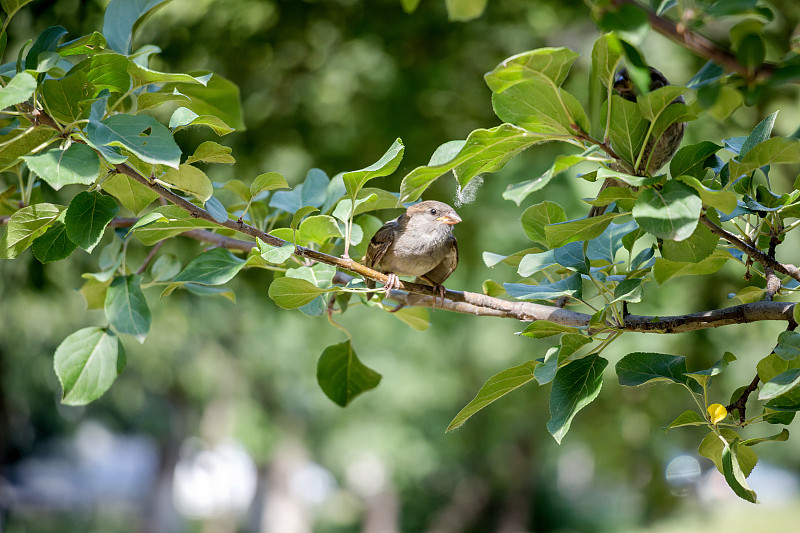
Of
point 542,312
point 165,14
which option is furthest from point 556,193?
point 542,312

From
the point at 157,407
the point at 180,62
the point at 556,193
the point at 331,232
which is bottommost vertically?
the point at 157,407

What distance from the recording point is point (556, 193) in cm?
463

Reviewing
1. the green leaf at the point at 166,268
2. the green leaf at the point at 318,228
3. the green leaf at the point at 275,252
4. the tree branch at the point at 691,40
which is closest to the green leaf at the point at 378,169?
the green leaf at the point at 318,228

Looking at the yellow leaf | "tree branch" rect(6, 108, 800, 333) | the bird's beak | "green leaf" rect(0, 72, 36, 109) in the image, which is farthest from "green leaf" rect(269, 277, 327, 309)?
the bird's beak

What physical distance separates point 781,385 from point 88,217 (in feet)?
3.79

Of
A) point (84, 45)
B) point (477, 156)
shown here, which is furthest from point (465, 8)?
point (84, 45)

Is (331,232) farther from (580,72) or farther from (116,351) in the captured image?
(580,72)

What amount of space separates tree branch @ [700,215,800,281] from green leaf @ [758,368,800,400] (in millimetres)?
200

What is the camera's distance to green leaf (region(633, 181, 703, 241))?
0.93 m

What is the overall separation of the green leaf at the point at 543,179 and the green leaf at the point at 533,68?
0.37ft

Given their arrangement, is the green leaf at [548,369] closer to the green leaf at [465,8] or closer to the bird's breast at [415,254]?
the green leaf at [465,8]

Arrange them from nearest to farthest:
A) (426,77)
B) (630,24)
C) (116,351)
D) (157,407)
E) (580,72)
A: (630,24) < (116,351) < (426,77) < (580,72) < (157,407)

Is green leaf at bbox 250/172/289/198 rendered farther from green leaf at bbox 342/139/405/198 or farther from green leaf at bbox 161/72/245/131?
green leaf at bbox 161/72/245/131

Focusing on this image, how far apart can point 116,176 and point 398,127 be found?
11.4ft
